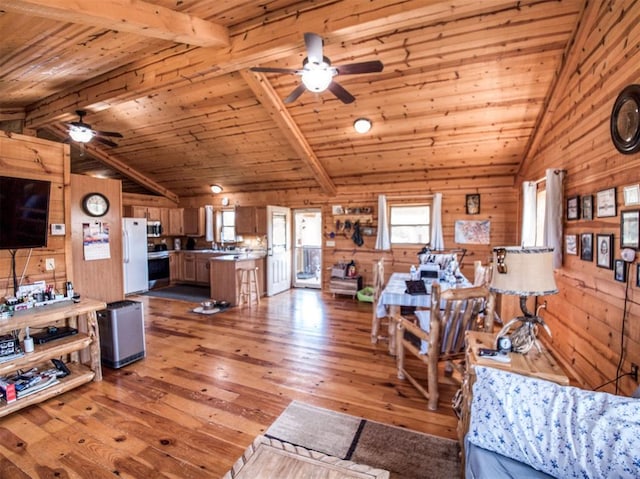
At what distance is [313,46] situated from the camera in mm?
2502

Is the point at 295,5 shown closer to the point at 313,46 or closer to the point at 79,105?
the point at 313,46

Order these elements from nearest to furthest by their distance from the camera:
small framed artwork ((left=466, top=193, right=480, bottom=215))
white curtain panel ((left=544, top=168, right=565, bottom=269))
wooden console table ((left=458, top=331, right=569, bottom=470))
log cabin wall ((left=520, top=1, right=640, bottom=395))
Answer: wooden console table ((left=458, top=331, right=569, bottom=470))
log cabin wall ((left=520, top=1, right=640, bottom=395))
white curtain panel ((left=544, top=168, right=565, bottom=269))
small framed artwork ((left=466, top=193, right=480, bottom=215))

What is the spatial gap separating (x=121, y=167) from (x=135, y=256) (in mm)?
2252

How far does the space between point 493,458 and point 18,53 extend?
5142mm

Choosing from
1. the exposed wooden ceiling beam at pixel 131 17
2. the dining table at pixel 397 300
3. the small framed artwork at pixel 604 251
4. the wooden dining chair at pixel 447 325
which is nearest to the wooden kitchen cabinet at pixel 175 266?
the exposed wooden ceiling beam at pixel 131 17

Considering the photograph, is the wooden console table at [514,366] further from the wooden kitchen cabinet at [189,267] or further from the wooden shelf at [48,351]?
the wooden kitchen cabinet at [189,267]

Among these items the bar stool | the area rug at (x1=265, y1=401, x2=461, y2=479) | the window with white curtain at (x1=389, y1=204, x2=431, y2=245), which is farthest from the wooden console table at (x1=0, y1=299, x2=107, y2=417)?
the window with white curtain at (x1=389, y1=204, x2=431, y2=245)

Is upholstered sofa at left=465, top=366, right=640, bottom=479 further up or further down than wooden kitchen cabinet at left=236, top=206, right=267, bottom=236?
further down

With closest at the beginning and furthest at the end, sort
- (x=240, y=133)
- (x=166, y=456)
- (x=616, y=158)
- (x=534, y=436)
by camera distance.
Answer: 1. (x=534, y=436)
2. (x=166, y=456)
3. (x=616, y=158)
4. (x=240, y=133)

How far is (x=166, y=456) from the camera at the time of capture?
203 cm

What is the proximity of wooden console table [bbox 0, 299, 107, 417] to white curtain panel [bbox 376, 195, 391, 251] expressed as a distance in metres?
4.75

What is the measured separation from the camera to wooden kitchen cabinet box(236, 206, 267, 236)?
6812mm

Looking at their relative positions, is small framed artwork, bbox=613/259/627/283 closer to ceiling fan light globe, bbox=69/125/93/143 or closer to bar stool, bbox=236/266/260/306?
bar stool, bbox=236/266/260/306

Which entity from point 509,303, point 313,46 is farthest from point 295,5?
point 509,303
